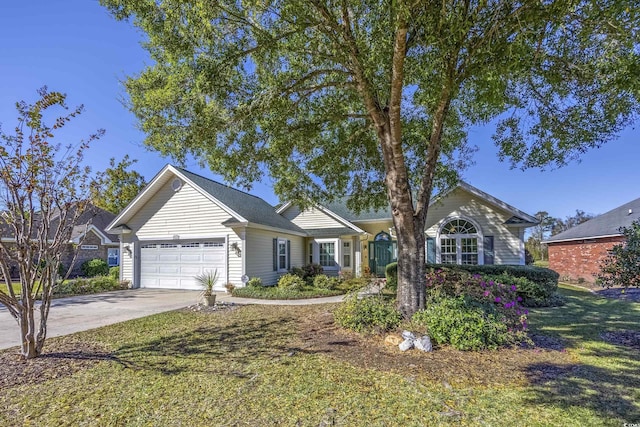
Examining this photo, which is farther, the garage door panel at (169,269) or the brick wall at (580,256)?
the brick wall at (580,256)

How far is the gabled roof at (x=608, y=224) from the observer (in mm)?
17539

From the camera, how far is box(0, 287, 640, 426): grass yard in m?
3.63

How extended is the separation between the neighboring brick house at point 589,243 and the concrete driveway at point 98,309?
2068cm

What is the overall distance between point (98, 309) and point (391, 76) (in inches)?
431

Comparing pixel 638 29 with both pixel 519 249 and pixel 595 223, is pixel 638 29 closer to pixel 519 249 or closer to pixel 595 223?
pixel 519 249

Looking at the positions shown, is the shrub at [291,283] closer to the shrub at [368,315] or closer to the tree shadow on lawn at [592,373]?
the shrub at [368,315]

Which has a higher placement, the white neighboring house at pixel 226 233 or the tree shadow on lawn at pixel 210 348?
the white neighboring house at pixel 226 233

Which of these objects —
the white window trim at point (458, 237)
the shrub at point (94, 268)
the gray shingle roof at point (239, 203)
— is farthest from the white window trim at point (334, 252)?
the shrub at point (94, 268)

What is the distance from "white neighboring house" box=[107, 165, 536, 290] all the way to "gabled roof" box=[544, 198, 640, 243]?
7.32 meters

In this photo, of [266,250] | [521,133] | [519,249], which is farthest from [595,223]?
[266,250]

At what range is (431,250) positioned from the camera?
16.1 metres

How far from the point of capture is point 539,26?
15.5 feet

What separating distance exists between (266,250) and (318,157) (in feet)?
24.9

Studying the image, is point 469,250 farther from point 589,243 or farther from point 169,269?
point 169,269
